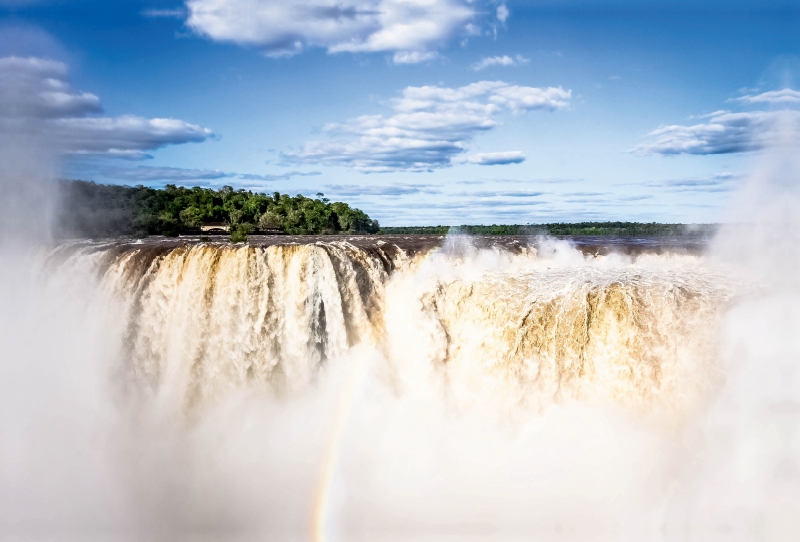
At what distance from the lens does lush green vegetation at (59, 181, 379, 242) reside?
102ft

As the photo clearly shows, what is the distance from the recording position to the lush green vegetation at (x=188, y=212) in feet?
102

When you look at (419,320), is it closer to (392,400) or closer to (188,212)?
(392,400)

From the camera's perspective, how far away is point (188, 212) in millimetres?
42531

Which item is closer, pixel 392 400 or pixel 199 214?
pixel 392 400

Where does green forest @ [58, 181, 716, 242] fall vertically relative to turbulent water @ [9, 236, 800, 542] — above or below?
A: above

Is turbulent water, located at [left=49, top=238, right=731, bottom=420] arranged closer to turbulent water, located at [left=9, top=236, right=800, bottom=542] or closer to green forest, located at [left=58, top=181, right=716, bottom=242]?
turbulent water, located at [left=9, top=236, right=800, bottom=542]

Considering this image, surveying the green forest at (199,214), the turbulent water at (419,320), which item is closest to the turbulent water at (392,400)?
the turbulent water at (419,320)

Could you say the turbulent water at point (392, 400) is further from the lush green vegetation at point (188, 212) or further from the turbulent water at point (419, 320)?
the lush green vegetation at point (188, 212)

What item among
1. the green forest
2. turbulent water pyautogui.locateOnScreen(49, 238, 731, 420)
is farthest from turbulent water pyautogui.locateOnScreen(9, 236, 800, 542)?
the green forest

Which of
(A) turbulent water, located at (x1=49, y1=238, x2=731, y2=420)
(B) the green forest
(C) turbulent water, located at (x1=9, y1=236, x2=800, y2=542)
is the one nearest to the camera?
(C) turbulent water, located at (x1=9, y1=236, x2=800, y2=542)

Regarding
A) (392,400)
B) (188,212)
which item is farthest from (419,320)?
(188,212)

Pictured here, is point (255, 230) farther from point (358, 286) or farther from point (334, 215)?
point (358, 286)

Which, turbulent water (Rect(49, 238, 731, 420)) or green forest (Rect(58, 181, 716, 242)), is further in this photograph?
green forest (Rect(58, 181, 716, 242))

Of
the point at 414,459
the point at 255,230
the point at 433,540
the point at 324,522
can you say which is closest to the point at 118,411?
the point at 324,522
